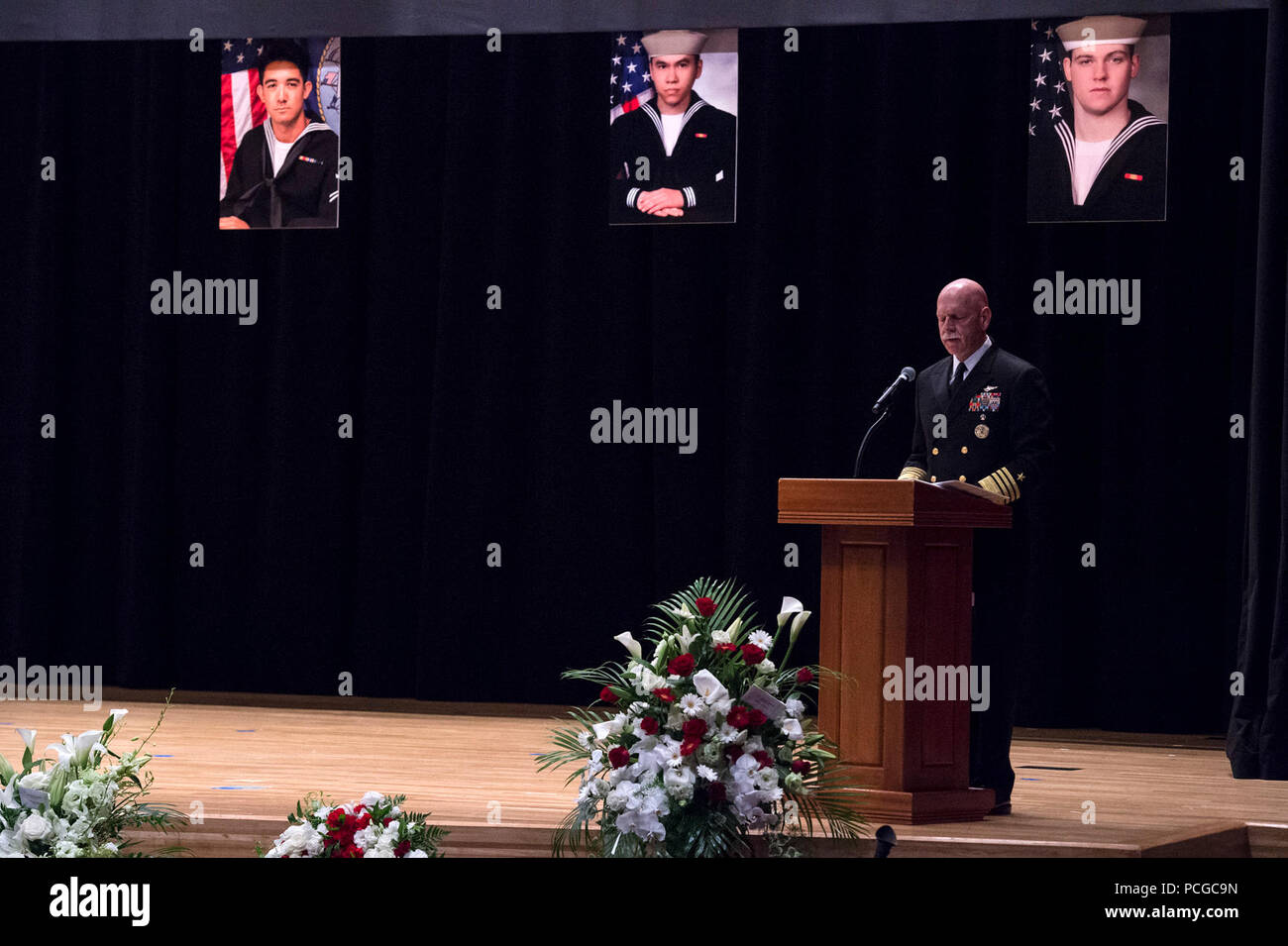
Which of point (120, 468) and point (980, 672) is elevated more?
point (120, 468)

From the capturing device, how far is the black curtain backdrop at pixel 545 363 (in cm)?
652

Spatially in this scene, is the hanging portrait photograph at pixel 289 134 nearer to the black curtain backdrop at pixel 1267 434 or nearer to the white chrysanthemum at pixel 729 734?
the black curtain backdrop at pixel 1267 434

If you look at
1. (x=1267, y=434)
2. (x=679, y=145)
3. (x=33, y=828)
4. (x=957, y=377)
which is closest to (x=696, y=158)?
(x=679, y=145)

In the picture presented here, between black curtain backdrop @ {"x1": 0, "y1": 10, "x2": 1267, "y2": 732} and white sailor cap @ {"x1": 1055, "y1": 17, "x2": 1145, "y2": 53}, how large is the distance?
0.19 meters

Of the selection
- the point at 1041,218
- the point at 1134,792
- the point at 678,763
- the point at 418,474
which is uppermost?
the point at 1041,218

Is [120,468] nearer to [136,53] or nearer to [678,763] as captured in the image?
[136,53]

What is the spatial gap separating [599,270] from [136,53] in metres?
2.48

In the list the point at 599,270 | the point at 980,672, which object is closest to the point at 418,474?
the point at 599,270

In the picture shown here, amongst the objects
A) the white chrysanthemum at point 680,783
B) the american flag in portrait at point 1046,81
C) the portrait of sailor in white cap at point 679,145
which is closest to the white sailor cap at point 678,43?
the portrait of sailor in white cap at point 679,145

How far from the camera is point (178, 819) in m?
4.38

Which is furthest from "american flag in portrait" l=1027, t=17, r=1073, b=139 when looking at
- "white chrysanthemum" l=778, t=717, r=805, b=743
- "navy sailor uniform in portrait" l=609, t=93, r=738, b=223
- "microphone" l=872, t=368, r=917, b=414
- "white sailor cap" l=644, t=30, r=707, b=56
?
"white chrysanthemum" l=778, t=717, r=805, b=743

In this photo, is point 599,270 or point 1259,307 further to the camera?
point 599,270

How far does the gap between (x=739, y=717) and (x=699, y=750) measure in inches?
4.5

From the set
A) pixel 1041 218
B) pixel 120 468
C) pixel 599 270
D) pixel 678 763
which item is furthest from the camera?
pixel 120 468
